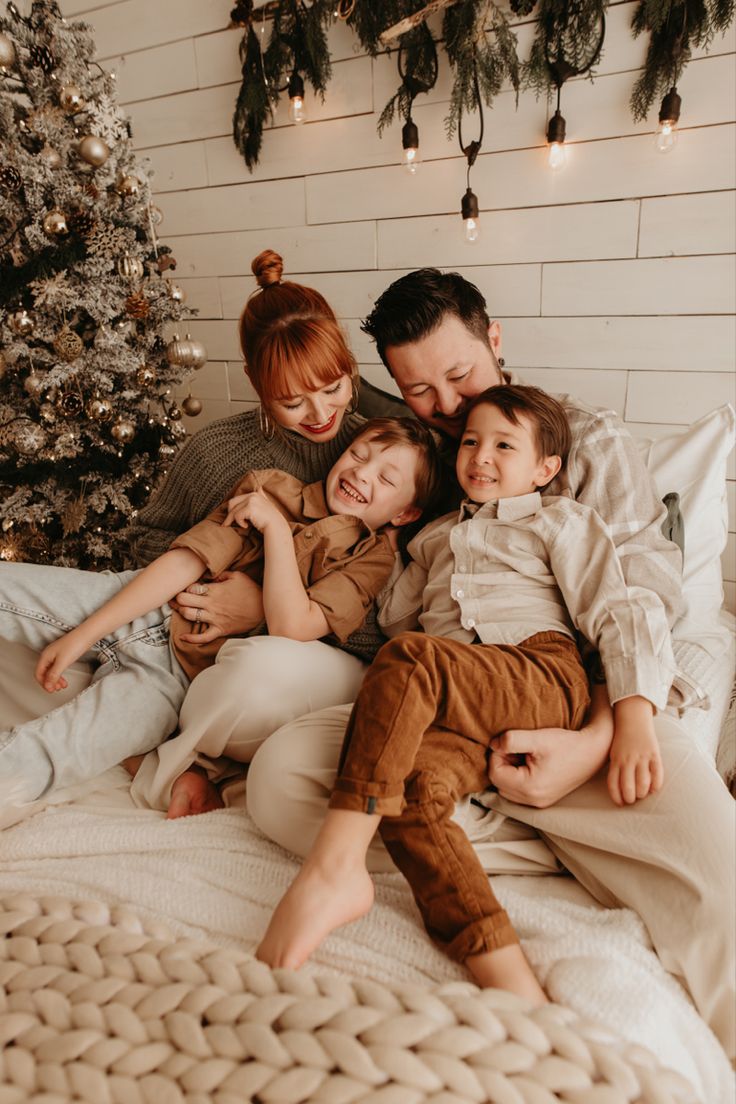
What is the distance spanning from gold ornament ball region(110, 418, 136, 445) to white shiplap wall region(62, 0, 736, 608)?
0.62 m

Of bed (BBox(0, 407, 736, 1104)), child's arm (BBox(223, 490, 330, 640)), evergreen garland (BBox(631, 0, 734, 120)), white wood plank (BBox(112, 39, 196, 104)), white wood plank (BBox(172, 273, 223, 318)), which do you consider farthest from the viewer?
white wood plank (BBox(172, 273, 223, 318))

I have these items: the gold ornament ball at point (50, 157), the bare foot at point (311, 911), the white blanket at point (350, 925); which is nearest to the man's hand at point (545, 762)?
the white blanket at point (350, 925)

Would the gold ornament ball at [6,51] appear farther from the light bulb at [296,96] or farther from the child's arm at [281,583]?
the child's arm at [281,583]

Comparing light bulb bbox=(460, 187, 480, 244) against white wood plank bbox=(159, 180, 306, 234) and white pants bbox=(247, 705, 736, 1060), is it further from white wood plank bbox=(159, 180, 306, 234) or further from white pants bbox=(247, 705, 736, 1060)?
white pants bbox=(247, 705, 736, 1060)

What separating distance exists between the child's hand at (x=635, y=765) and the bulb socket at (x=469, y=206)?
1.51m

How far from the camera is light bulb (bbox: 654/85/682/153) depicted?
5.41 ft

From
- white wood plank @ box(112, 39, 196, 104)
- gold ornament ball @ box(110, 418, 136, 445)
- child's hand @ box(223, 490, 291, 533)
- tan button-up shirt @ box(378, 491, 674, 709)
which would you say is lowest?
tan button-up shirt @ box(378, 491, 674, 709)

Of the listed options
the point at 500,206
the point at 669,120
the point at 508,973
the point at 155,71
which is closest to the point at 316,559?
the point at 508,973

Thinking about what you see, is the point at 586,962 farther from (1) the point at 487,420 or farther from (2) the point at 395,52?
(2) the point at 395,52

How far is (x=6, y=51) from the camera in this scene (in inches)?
69.9

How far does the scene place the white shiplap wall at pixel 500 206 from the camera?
5.82 feet

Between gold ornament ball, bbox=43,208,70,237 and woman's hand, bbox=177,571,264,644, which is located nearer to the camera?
woman's hand, bbox=177,571,264,644

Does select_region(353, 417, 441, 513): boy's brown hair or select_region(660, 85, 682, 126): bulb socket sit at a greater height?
select_region(660, 85, 682, 126): bulb socket

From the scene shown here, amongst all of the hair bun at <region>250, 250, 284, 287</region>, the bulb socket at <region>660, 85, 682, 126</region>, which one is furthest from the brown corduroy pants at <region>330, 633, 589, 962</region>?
the bulb socket at <region>660, 85, 682, 126</region>
